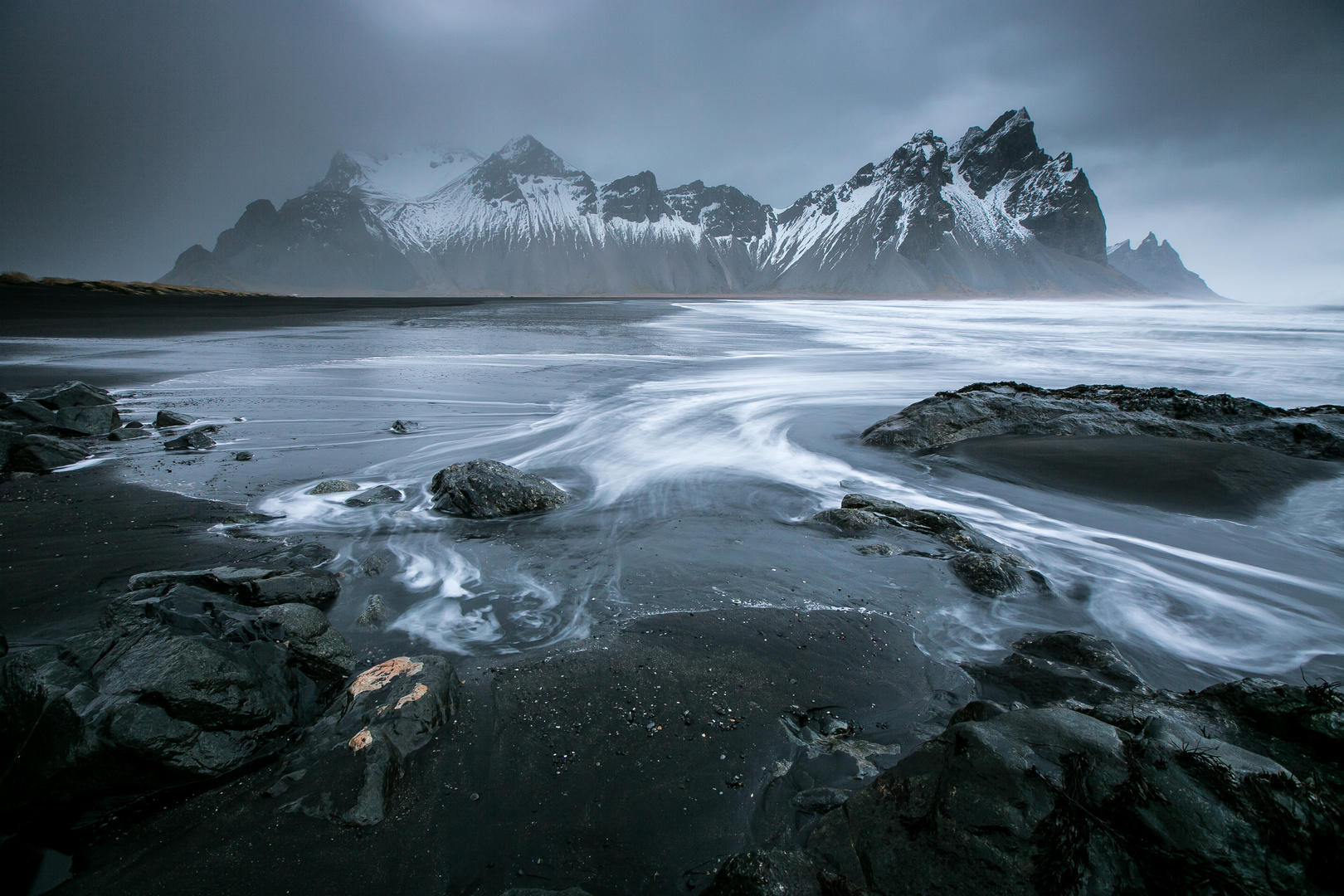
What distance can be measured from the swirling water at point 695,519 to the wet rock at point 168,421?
1.51 ft

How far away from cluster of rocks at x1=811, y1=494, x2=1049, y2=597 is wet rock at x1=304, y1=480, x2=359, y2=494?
17.1 feet

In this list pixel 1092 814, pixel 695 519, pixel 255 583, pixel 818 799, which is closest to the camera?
pixel 1092 814

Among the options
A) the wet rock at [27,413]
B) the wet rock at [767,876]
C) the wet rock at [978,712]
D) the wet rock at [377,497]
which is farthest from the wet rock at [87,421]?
the wet rock at [978,712]

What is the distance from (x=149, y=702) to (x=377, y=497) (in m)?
3.84

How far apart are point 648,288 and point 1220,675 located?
639ft

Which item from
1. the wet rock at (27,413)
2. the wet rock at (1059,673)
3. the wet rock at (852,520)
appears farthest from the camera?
the wet rock at (27,413)

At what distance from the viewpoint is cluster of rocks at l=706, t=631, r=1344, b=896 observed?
5.53 ft

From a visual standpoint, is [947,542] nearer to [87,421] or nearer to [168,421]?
[168,421]

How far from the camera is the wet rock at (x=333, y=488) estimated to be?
624 cm

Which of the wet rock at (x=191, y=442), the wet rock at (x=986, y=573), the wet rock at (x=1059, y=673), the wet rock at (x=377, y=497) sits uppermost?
the wet rock at (x=191, y=442)

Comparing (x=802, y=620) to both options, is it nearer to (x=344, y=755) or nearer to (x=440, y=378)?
(x=344, y=755)

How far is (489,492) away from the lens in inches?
233

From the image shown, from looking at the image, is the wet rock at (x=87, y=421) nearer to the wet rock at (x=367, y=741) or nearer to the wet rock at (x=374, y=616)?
the wet rock at (x=374, y=616)

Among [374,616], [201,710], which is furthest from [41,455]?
[201,710]
